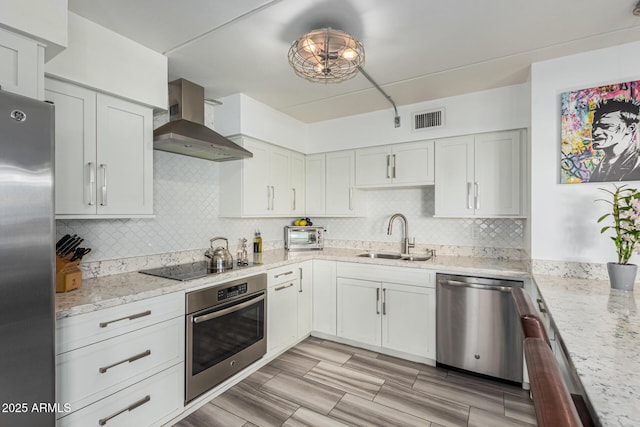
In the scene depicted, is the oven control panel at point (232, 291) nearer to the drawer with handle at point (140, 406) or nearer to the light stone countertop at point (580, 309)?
the light stone countertop at point (580, 309)

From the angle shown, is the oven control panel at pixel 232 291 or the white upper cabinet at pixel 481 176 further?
the white upper cabinet at pixel 481 176

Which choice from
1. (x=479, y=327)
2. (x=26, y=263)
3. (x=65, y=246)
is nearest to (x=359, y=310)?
(x=479, y=327)

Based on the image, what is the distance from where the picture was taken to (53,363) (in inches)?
51.4

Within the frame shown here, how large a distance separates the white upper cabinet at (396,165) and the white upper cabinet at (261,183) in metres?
0.80

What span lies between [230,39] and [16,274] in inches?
68.6

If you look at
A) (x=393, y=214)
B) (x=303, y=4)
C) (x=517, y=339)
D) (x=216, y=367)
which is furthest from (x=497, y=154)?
(x=216, y=367)

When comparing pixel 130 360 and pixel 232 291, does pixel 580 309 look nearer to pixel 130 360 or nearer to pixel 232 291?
pixel 232 291

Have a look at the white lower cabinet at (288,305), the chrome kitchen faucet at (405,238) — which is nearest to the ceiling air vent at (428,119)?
the chrome kitchen faucet at (405,238)

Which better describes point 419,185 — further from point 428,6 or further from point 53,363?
point 53,363

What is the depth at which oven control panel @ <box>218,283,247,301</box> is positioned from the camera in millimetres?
2294

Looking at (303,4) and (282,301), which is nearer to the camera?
(303,4)

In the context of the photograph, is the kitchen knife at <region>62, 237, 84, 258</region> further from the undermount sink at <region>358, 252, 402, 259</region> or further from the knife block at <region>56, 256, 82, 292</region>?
the undermount sink at <region>358, 252, 402, 259</region>

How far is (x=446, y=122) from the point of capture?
3.06 metres

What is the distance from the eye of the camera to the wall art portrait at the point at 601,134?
2076 mm
